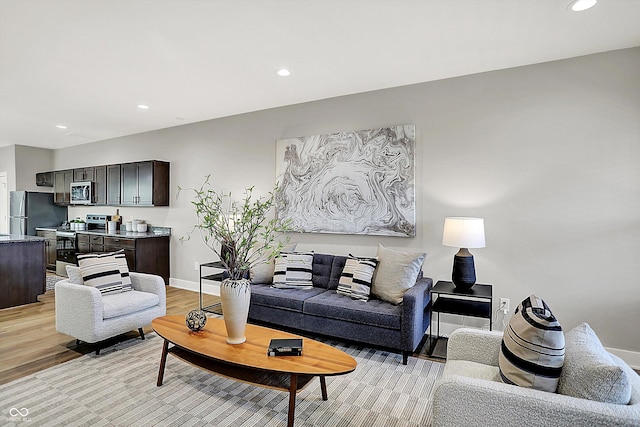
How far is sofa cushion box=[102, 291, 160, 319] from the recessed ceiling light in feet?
13.7

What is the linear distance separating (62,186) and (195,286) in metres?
4.31

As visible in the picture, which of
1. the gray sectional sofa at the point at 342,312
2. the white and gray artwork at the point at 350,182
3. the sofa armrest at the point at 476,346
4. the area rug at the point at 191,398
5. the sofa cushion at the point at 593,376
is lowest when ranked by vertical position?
the area rug at the point at 191,398

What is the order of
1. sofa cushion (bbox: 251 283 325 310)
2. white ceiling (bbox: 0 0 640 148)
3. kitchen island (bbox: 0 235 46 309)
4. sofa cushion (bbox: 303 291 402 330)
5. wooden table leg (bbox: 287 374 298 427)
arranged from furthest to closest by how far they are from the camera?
1. kitchen island (bbox: 0 235 46 309)
2. sofa cushion (bbox: 251 283 325 310)
3. sofa cushion (bbox: 303 291 402 330)
4. white ceiling (bbox: 0 0 640 148)
5. wooden table leg (bbox: 287 374 298 427)

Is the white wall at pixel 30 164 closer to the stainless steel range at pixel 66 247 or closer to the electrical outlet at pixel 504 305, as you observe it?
the stainless steel range at pixel 66 247

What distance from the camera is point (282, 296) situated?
3.51 meters

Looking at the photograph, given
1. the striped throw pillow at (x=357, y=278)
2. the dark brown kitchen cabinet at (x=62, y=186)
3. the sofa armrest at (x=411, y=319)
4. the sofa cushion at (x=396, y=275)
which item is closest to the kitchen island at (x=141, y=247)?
the dark brown kitchen cabinet at (x=62, y=186)

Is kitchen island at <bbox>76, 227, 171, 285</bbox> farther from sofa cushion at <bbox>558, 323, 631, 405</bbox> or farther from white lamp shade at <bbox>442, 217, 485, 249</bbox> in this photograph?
sofa cushion at <bbox>558, 323, 631, 405</bbox>

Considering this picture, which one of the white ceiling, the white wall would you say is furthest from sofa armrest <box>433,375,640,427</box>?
the white wall

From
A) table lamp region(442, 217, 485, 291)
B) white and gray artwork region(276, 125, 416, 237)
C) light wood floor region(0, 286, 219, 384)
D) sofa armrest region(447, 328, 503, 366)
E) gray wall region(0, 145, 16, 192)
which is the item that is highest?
gray wall region(0, 145, 16, 192)

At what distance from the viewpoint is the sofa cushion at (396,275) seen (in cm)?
319

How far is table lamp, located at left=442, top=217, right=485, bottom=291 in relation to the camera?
3061 mm

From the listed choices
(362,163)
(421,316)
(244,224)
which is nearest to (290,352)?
(244,224)

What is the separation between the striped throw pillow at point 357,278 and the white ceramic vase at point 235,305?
133 cm

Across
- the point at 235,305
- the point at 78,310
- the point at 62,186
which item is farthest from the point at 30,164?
the point at 235,305
